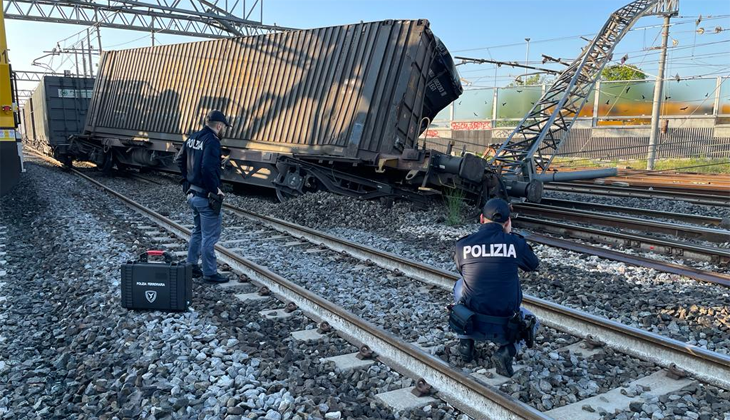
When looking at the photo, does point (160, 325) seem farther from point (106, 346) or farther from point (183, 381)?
point (183, 381)

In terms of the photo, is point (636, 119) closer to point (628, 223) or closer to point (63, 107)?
point (628, 223)

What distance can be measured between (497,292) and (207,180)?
328cm

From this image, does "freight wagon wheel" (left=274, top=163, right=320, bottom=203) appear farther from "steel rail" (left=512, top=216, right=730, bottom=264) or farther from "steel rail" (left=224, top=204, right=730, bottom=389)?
"steel rail" (left=224, top=204, right=730, bottom=389)

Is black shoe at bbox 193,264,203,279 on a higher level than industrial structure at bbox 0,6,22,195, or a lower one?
lower

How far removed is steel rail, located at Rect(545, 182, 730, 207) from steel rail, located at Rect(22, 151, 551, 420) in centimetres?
1086

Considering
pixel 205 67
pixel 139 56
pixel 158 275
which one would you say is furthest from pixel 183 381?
pixel 139 56

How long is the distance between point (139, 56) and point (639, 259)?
1587 cm

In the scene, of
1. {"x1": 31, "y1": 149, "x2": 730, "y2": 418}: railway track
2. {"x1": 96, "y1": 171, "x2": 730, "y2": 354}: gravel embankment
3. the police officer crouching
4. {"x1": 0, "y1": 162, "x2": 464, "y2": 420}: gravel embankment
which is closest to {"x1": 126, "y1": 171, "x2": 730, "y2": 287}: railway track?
{"x1": 96, "y1": 171, "x2": 730, "y2": 354}: gravel embankment

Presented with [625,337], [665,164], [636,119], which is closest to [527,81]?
[636,119]

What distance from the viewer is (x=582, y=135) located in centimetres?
3028

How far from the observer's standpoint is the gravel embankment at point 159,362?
3277mm

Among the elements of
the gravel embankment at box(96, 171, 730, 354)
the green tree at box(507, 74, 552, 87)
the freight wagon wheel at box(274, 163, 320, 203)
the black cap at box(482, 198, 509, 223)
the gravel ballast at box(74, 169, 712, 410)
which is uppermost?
the green tree at box(507, 74, 552, 87)

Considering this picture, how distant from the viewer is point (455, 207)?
386 inches

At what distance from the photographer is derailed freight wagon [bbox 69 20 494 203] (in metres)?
10.4
